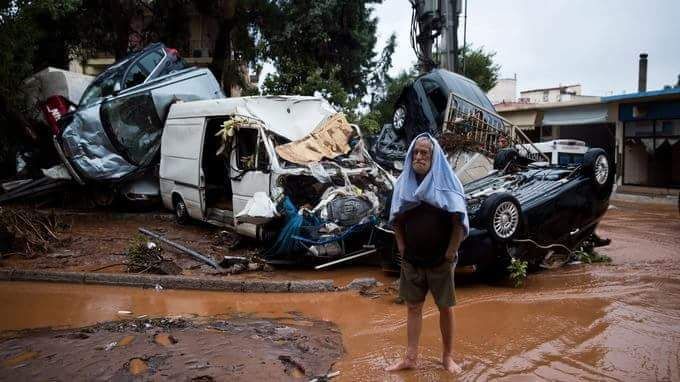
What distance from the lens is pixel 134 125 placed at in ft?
36.6

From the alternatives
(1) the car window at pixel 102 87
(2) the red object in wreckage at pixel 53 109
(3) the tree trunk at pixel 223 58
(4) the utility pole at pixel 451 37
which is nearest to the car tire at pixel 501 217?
(1) the car window at pixel 102 87

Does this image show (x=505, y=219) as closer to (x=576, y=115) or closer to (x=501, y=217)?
(x=501, y=217)

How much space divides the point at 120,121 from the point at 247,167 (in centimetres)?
418

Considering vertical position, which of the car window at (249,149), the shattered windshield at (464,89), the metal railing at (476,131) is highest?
the shattered windshield at (464,89)

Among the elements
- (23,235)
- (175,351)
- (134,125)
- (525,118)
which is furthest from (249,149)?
(525,118)

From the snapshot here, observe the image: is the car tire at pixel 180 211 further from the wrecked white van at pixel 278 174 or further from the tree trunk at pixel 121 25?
the tree trunk at pixel 121 25

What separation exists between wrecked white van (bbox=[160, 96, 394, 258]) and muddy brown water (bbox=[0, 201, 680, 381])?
0.86 m

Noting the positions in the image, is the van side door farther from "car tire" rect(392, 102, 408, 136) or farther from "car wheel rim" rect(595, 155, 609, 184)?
"car wheel rim" rect(595, 155, 609, 184)

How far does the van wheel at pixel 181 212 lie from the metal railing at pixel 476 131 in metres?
5.00

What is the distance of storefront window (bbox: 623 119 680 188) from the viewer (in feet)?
58.7

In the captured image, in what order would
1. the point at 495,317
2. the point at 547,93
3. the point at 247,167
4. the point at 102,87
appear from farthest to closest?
the point at 547,93
the point at 102,87
the point at 247,167
the point at 495,317

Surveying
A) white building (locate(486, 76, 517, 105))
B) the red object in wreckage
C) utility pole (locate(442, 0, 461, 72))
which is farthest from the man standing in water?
white building (locate(486, 76, 517, 105))

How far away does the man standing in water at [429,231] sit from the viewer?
12.2 ft

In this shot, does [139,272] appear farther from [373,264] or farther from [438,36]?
[438,36]
